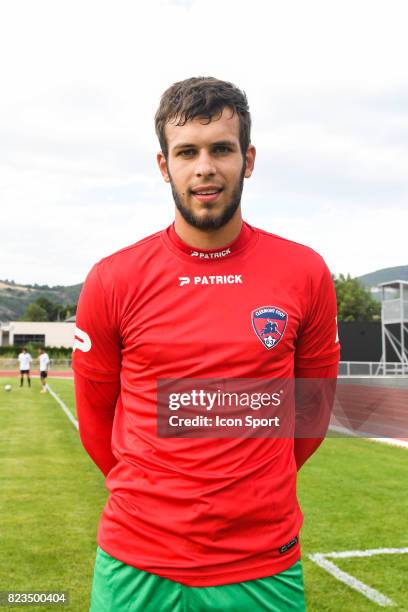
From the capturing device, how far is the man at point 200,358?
195 centimetres

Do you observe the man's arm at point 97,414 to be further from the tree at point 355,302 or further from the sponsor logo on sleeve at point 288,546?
the tree at point 355,302

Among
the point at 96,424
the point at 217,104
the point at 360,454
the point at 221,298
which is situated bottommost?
the point at 360,454

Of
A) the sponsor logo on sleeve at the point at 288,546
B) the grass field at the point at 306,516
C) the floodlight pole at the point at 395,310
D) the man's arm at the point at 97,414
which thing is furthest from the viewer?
the floodlight pole at the point at 395,310

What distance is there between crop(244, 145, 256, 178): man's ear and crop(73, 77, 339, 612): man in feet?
0.04

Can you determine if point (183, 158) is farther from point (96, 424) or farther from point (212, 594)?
point (212, 594)

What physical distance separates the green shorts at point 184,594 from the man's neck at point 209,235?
1.02m

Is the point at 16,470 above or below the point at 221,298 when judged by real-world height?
below

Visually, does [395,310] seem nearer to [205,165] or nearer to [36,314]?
[205,165]

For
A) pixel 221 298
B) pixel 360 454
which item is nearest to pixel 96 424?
pixel 221 298

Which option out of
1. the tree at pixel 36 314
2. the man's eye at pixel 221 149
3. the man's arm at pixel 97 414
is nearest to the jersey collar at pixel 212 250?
the man's eye at pixel 221 149

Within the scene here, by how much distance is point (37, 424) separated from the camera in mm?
14578

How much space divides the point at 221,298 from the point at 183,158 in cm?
46

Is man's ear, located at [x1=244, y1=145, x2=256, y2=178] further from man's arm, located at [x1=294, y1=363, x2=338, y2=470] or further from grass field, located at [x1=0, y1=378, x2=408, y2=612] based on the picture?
grass field, located at [x1=0, y1=378, x2=408, y2=612]

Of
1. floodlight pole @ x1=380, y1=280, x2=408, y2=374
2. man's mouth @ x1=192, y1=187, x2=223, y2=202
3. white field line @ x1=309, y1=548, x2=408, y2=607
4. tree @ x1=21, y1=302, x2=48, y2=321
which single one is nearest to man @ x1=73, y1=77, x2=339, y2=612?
man's mouth @ x1=192, y1=187, x2=223, y2=202
